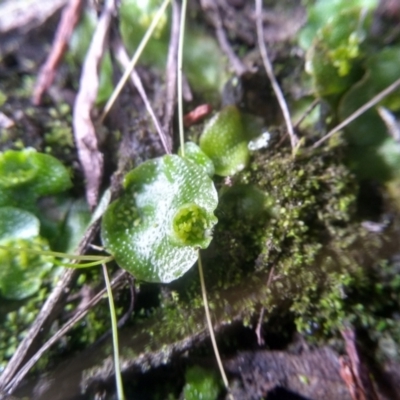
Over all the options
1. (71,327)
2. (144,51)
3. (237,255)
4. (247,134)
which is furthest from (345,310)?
(144,51)

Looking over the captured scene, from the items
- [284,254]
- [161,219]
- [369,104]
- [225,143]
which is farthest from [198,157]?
[369,104]

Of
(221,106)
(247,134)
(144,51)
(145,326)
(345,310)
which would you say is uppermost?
(144,51)

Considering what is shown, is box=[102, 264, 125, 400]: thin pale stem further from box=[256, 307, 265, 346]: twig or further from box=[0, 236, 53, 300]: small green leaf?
box=[256, 307, 265, 346]: twig

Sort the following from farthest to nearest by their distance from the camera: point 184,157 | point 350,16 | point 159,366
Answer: point 350,16 < point 184,157 < point 159,366

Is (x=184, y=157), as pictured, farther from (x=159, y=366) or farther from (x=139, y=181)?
(x=159, y=366)

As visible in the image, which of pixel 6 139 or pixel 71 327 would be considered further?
pixel 6 139

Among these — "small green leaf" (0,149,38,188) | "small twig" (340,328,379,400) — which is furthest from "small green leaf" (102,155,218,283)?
"small twig" (340,328,379,400)

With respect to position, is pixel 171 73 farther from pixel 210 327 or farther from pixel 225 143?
pixel 210 327
